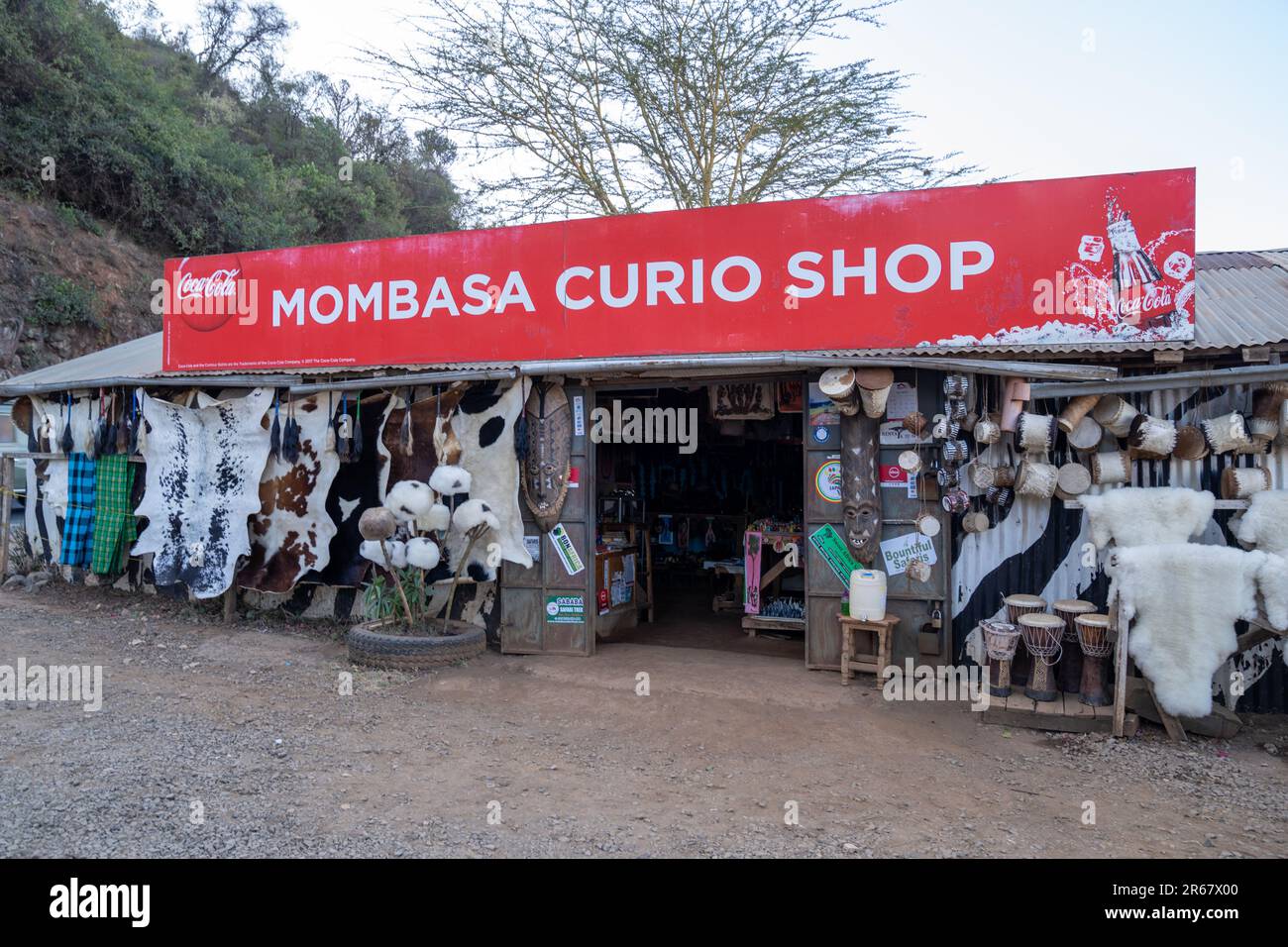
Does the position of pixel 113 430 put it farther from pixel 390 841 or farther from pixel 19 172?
pixel 19 172

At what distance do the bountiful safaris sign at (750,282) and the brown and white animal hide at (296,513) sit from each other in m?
0.88

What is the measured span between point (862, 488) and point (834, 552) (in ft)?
2.03

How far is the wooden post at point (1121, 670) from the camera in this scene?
218 inches

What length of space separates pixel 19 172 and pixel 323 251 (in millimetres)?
14582

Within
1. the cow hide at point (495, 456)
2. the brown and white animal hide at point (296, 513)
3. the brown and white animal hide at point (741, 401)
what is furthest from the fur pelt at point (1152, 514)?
the brown and white animal hide at point (296, 513)

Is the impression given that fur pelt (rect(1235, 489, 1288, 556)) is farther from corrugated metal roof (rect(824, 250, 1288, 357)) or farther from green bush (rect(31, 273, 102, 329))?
green bush (rect(31, 273, 102, 329))

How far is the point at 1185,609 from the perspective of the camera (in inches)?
215

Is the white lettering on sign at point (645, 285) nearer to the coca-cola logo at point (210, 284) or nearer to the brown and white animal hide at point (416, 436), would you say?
the coca-cola logo at point (210, 284)

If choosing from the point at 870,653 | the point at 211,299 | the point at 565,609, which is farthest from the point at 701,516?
the point at 211,299

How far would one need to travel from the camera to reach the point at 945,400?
6652mm

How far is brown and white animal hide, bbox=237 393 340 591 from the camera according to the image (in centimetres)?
832

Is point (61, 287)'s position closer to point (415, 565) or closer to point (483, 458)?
point (483, 458)

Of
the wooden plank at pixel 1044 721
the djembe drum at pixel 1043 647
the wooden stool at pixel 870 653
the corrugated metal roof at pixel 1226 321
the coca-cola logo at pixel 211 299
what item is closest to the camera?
the wooden plank at pixel 1044 721
